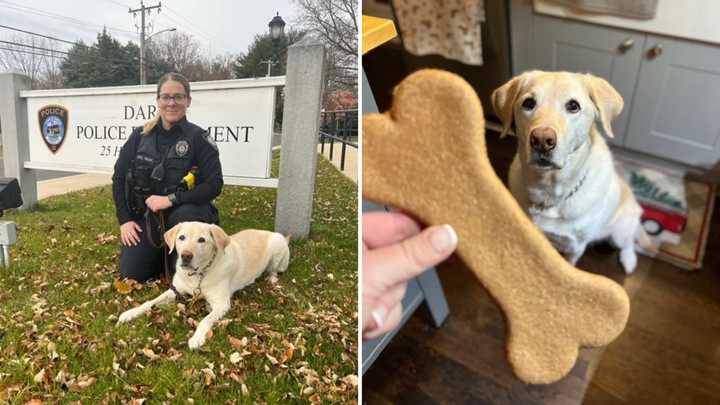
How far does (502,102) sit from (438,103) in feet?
0.52

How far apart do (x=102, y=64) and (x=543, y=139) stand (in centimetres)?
72

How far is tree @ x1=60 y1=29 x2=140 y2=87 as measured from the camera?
0.81 meters

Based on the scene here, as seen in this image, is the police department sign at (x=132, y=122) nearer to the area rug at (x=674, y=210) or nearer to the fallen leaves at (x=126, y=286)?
the fallen leaves at (x=126, y=286)

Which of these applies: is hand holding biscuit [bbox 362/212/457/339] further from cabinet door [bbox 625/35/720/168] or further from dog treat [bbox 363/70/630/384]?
cabinet door [bbox 625/35/720/168]

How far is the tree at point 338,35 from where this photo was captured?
69 cm

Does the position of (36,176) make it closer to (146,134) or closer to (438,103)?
(146,134)

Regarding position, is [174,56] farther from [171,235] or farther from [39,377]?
[39,377]

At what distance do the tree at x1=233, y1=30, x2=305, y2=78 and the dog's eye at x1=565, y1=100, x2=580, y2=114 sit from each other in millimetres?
391

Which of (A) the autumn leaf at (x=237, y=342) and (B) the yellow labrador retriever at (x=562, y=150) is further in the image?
(A) the autumn leaf at (x=237, y=342)

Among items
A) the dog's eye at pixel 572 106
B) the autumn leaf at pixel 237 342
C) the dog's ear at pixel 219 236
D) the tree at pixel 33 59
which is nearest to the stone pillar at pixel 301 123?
the dog's ear at pixel 219 236

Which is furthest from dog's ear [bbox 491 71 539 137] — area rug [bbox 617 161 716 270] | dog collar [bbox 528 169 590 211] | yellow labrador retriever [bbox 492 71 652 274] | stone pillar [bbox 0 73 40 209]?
stone pillar [bbox 0 73 40 209]

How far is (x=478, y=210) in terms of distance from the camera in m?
0.51

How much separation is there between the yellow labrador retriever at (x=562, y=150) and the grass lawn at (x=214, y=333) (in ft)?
0.82

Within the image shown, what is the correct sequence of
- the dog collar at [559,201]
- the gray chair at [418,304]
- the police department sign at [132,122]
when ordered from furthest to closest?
the gray chair at [418,304]
the police department sign at [132,122]
the dog collar at [559,201]
